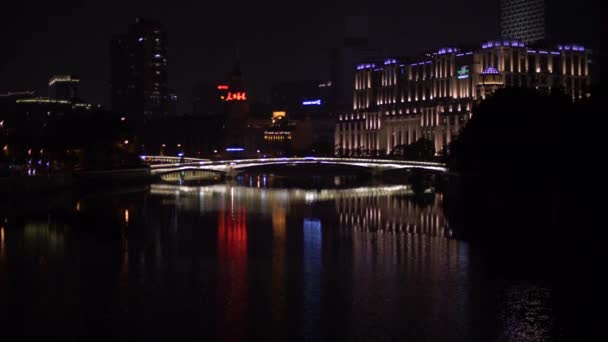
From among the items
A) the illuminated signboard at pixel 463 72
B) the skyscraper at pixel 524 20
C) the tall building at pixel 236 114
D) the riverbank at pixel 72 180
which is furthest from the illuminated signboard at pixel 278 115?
the riverbank at pixel 72 180

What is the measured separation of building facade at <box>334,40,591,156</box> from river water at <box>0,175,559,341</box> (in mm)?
62275

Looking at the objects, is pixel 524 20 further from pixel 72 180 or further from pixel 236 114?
pixel 72 180

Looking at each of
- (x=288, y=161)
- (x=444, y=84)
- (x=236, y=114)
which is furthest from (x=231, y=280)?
(x=236, y=114)

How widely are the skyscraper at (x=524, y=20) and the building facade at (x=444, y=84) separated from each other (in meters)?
25.7

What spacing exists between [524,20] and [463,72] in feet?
128

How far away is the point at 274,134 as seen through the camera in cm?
16988

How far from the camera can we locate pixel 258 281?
3022 cm

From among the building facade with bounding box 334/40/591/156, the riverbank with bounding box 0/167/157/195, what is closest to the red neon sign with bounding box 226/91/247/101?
the building facade with bounding box 334/40/591/156

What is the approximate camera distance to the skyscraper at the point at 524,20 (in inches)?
5758

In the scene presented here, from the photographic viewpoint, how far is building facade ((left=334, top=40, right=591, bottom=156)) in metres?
114

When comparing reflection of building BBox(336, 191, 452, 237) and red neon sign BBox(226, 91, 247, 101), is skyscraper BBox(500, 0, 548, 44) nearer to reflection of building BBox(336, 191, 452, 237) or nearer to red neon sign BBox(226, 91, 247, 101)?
red neon sign BBox(226, 91, 247, 101)

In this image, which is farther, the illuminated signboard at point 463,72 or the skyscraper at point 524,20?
the skyscraper at point 524,20

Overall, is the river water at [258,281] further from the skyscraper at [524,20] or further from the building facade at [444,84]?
the skyscraper at [524,20]

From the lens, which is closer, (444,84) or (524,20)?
(444,84)
